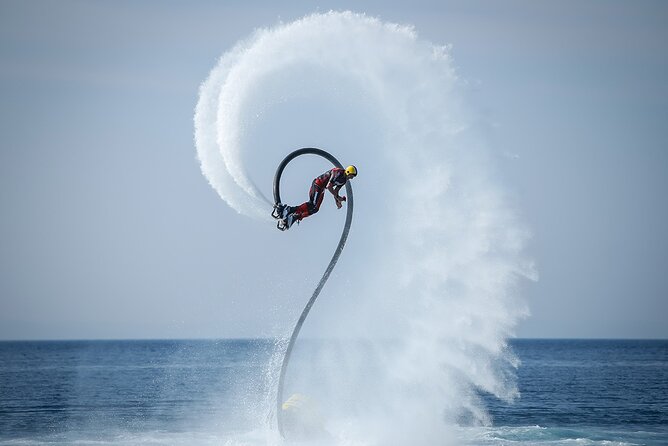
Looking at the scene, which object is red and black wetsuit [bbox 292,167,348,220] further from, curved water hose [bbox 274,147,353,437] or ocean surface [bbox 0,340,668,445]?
ocean surface [bbox 0,340,668,445]

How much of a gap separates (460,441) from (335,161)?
1894 cm

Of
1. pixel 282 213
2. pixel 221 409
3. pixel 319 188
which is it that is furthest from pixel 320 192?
pixel 221 409

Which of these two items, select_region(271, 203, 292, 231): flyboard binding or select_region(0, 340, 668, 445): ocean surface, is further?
select_region(0, 340, 668, 445): ocean surface

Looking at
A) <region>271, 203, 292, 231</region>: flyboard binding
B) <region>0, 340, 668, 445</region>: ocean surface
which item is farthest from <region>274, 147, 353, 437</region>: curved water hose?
<region>0, 340, 668, 445</region>: ocean surface

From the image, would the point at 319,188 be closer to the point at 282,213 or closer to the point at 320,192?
the point at 320,192

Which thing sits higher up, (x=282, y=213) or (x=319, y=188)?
(x=319, y=188)

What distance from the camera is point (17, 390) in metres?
77.4

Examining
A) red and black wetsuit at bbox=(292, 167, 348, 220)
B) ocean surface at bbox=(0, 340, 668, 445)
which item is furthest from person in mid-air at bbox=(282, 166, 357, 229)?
Result: ocean surface at bbox=(0, 340, 668, 445)

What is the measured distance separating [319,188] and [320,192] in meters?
0.15

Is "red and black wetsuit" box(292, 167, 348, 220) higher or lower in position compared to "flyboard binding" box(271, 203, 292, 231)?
higher

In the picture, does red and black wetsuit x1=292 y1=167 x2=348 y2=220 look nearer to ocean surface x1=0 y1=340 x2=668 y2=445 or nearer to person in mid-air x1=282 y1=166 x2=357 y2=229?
person in mid-air x1=282 y1=166 x2=357 y2=229

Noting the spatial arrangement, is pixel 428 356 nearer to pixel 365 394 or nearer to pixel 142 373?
pixel 365 394

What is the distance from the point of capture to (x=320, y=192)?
2816 centimetres

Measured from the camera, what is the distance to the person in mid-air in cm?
2786
